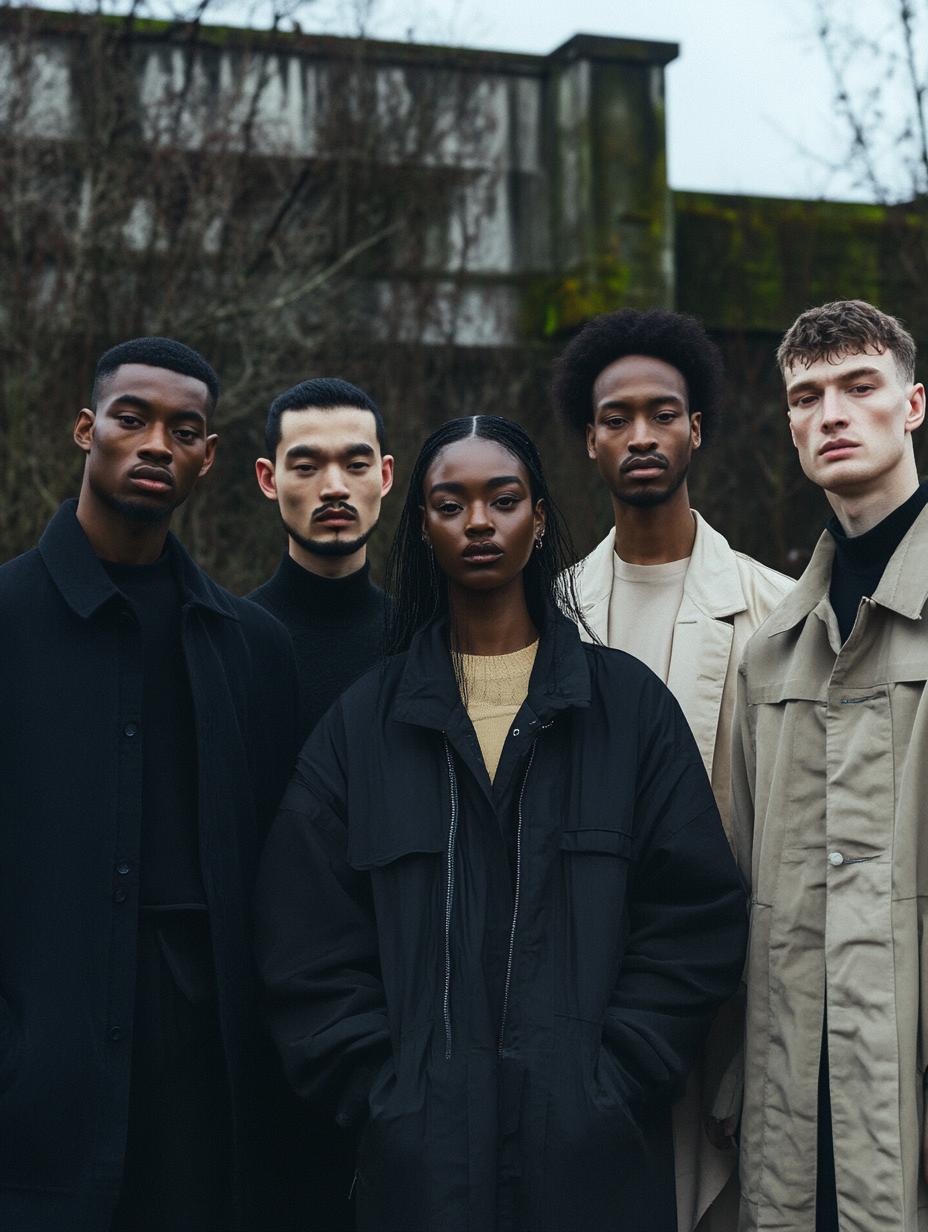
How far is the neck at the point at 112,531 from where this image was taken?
3041 millimetres

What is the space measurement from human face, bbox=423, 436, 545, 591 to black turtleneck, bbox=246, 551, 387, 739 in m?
1.01

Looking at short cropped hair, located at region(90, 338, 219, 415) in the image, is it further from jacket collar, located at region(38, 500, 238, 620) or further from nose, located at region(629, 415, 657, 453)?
nose, located at region(629, 415, 657, 453)

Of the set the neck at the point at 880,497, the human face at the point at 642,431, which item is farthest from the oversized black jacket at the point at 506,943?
the human face at the point at 642,431

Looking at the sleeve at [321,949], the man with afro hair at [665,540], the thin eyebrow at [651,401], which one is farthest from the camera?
the thin eyebrow at [651,401]

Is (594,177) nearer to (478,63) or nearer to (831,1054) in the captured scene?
(478,63)

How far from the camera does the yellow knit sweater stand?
2.78 meters

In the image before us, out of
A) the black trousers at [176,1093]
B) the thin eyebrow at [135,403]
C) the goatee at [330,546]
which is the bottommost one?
the black trousers at [176,1093]

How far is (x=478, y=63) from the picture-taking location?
34.1 ft

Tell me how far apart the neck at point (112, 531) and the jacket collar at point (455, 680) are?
71 centimetres

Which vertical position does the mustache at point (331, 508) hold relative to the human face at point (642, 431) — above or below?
below

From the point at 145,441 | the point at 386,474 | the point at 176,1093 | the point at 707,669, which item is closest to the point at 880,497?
the point at 707,669

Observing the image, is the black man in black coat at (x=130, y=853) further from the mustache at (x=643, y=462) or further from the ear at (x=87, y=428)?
the mustache at (x=643, y=462)

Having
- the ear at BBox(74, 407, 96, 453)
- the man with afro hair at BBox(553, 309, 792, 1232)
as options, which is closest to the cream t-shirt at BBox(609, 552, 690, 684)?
the man with afro hair at BBox(553, 309, 792, 1232)

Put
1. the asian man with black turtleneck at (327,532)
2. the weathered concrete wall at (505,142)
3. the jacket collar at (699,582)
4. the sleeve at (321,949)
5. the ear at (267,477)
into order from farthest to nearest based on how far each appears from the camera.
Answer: the weathered concrete wall at (505,142) → the ear at (267,477) → the asian man with black turtleneck at (327,532) → the jacket collar at (699,582) → the sleeve at (321,949)
